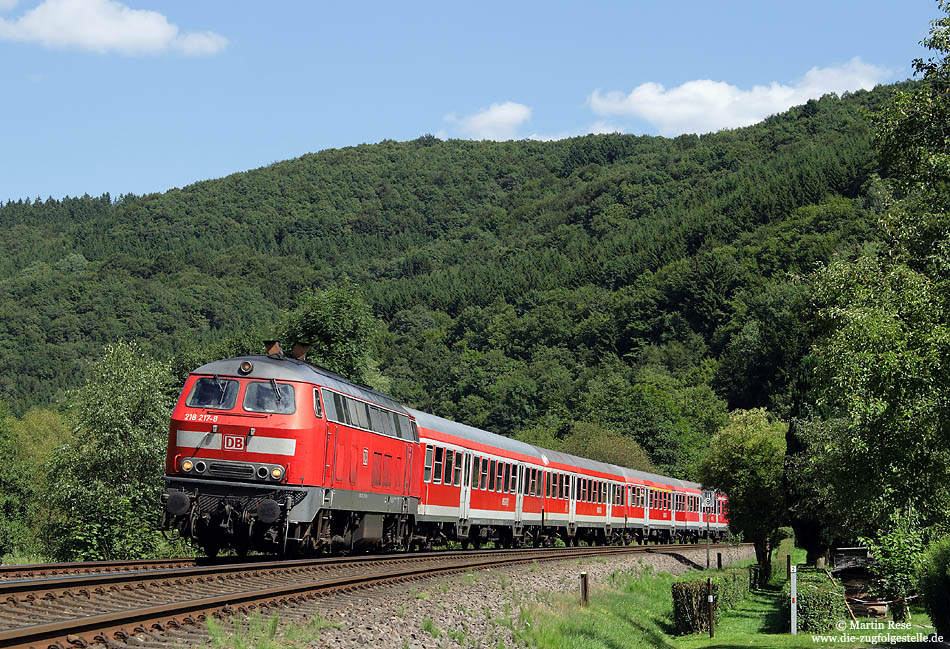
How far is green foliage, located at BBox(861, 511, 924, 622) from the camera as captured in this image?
909 inches

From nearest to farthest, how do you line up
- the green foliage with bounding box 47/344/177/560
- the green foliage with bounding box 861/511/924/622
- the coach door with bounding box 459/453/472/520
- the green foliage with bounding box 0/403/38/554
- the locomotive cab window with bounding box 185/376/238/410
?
the locomotive cab window with bounding box 185/376/238/410 < the green foliage with bounding box 861/511/924/622 < the coach door with bounding box 459/453/472/520 < the green foliage with bounding box 47/344/177/560 < the green foliage with bounding box 0/403/38/554

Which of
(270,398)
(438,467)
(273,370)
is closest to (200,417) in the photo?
(270,398)

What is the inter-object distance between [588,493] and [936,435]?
2794 centimetres

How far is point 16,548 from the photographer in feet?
223

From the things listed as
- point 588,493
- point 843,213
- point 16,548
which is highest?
point 843,213

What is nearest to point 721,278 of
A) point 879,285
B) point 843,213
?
point 843,213

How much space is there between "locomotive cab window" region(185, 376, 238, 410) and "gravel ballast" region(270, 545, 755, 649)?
483 centimetres

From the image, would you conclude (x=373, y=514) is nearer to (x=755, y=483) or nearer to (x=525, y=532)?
(x=525, y=532)

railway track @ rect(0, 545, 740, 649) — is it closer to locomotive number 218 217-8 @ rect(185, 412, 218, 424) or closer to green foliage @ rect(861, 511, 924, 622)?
locomotive number 218 217-8 @ rect(185, 412, 218, 424)

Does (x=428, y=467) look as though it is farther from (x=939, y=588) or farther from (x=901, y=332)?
(x=939, y=588)

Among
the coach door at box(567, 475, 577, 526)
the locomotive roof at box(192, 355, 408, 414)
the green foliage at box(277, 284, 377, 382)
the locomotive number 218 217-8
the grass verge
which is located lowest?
the grass verge

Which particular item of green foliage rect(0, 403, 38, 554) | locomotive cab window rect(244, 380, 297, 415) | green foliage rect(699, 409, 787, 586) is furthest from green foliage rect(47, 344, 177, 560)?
locomotive cab window rect(244, 380, 297, 415)

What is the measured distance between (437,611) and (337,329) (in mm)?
41522

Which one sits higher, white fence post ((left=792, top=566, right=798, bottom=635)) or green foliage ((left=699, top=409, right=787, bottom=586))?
green foliage ((left=699, top=409, right=787, bottom=586))
